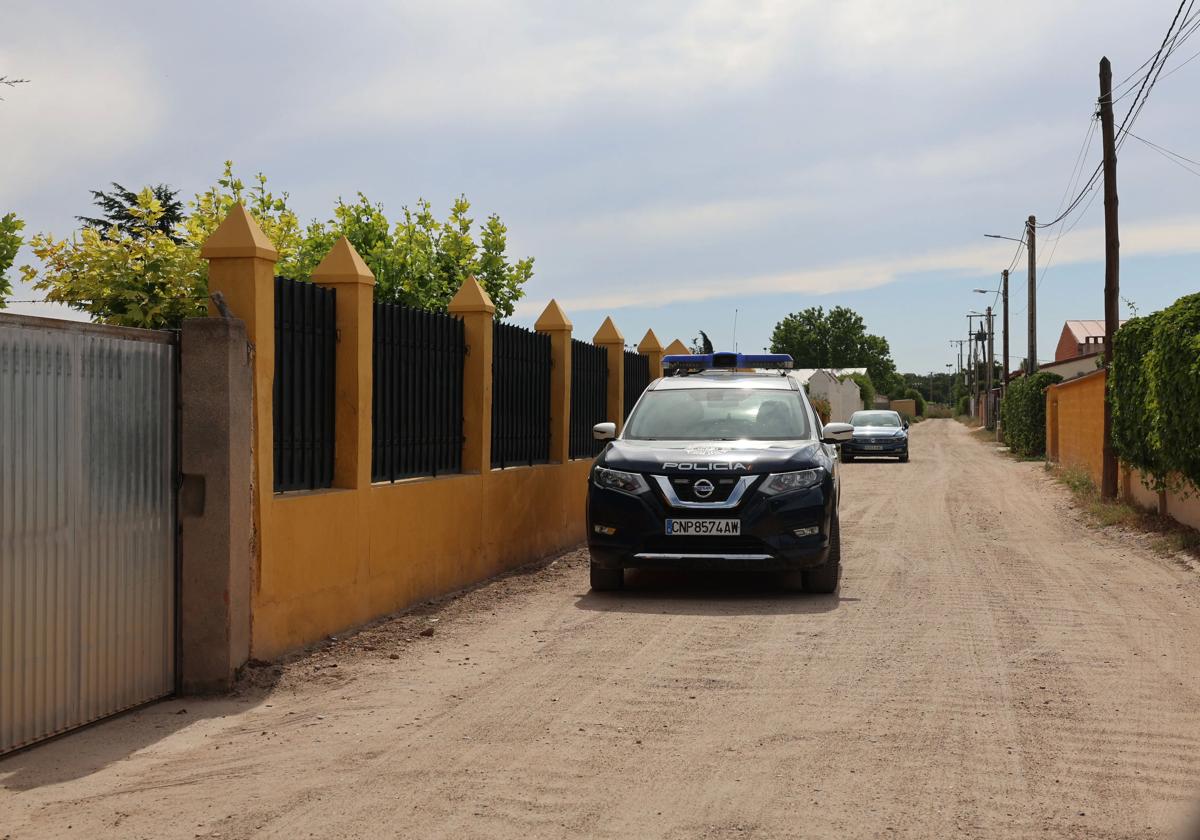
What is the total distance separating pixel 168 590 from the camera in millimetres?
6445

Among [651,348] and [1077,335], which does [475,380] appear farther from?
[1077,335]

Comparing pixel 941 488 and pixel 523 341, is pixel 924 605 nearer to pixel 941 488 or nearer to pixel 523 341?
pixel 523 341

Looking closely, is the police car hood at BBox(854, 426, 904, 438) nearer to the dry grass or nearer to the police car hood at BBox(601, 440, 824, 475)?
the dry grass

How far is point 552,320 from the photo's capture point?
13.6 m

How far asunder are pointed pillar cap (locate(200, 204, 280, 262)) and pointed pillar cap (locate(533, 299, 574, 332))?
6.79 metres

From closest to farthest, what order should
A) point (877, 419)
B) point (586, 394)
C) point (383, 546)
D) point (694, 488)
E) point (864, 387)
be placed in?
point (383, 546), point (694, 488), point (586, 394), point (877, 419), point (864, 387)

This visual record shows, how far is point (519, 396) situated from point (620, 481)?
2.67m

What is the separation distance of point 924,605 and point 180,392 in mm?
5730

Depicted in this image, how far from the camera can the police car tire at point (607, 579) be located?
10.2m

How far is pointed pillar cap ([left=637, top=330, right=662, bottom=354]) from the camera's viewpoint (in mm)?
18156

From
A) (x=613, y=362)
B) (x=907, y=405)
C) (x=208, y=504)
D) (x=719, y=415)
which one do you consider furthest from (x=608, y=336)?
(x=907, y=405)

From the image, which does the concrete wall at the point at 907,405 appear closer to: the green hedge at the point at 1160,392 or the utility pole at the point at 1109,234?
the utility pole at the point at 1109,234

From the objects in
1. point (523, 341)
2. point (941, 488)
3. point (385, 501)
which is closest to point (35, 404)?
point (385, 501)

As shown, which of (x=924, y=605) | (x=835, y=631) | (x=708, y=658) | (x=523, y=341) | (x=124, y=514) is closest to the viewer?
(x=124, y=514)
